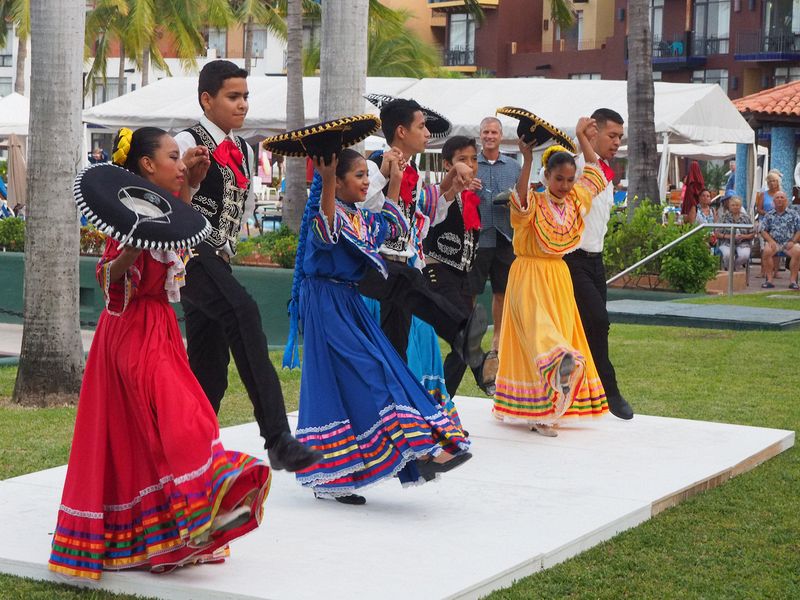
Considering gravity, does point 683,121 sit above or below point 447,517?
above

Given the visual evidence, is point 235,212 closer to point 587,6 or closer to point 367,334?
point 367,334

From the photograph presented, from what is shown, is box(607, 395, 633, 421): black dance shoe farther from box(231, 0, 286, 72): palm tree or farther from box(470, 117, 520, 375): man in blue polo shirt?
box(231, 0, 286, 72): palm tree

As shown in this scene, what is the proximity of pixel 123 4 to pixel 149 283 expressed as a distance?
43040mm

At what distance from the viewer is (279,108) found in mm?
25188

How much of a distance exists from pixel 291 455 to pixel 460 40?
197 feet

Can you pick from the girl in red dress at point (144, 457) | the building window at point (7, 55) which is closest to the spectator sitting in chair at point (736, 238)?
the girl in red dress at point (144, 457)

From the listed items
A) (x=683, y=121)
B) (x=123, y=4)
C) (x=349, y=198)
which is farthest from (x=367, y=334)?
(x=123, y=4)

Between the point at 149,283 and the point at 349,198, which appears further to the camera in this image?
the point at 349,198

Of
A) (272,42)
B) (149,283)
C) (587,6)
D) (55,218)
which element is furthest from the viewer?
(272,42)

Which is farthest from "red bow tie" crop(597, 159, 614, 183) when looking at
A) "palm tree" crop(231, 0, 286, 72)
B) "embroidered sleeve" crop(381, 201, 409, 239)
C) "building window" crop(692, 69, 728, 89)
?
"building window" crop(692, 69, 728, 89)

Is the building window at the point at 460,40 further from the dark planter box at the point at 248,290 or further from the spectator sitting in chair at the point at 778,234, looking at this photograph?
the dark planter box at the point at 248,290

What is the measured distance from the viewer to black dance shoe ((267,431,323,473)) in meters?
5.46

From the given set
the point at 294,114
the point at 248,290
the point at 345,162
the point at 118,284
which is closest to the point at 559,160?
the point at 345,162

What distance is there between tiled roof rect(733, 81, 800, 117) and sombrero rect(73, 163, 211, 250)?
20.2 meters
